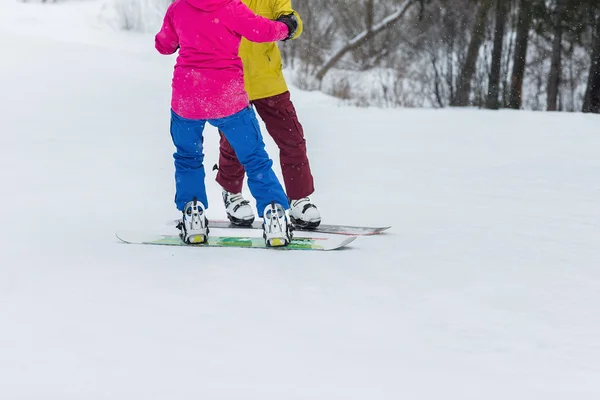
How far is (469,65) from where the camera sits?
11836 mm

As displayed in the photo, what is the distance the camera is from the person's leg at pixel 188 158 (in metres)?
3.36

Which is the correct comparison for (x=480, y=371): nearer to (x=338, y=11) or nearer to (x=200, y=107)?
(x=200, y=107)

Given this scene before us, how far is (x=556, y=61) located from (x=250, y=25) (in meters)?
9.77

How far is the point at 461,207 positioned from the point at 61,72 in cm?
834

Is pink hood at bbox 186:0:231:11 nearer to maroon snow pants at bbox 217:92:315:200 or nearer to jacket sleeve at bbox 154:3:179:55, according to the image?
jacket sleeve at bbox 154:3:179:55

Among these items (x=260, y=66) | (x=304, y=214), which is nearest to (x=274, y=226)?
(x=304, y=214)

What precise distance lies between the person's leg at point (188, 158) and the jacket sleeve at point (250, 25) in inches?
17.5

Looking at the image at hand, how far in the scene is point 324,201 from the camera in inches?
189

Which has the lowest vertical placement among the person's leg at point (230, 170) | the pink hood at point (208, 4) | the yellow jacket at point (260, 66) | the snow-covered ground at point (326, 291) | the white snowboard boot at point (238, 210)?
the snow-covered ground at point (326, 291)

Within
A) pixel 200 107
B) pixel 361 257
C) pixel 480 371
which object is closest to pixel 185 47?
pixel 200 107

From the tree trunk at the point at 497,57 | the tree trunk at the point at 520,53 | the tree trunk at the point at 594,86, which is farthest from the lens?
the tree trunk at the point at 520,53

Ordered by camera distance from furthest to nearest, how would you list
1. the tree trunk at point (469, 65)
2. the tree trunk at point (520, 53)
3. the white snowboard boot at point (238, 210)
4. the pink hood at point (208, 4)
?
the tree trunk at point (469, 65) → the tree trunk at point (520, 53) → the white snowboard boot at point (238, 210) → the pink hood at point (208, 4)

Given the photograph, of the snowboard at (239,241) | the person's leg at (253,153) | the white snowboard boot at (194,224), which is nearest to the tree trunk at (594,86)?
the snowboard at (239,241)

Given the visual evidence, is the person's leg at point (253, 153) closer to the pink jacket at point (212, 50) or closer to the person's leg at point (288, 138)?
the pink jacket at point (212, 50)
